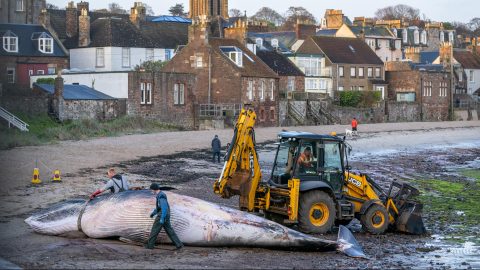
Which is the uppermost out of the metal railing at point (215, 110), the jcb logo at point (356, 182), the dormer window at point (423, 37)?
the dormer window at point (423, 37)

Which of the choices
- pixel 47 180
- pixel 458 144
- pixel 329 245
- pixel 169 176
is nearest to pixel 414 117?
pixel 458 144

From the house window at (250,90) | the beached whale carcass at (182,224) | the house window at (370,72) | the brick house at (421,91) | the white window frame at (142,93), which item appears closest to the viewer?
the beached whale carcass at (182,224)

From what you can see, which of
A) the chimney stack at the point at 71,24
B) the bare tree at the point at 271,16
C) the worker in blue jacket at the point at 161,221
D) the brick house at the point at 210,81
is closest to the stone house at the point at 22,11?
the chimney stack at the point at 71,24

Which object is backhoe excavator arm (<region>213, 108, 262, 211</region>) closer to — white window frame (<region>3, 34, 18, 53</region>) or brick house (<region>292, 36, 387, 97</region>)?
white window frame (<region>3, 34, 18, 53</region>)

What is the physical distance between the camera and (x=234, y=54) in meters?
64.9

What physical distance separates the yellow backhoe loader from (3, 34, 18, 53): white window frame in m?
46.1

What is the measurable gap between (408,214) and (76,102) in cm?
3249

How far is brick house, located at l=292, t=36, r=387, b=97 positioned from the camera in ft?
276

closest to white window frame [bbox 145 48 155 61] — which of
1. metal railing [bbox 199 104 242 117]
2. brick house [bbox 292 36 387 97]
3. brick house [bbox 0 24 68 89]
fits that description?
brick house [bbox 0 24 68 89]

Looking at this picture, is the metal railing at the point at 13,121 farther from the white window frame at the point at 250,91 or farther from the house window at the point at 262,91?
the house window at the point at 262,91

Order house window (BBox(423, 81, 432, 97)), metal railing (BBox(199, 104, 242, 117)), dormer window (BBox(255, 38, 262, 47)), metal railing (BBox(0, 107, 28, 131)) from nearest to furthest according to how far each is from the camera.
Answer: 1. metal railing (BBox(0, 107, 28, 131))
2. metal railing (BBox(199, 104, 242, 117))
3. dormer window (BBox(255, 38, 262, 47))
4. house window (BBox(423, 81, 432, 97))

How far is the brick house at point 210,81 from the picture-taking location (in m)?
61.5

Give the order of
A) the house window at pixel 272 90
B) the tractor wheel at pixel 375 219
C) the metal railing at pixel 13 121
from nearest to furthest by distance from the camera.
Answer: the tractor wheel at pixel 375 219, the metal railing at pixel 13 121, the house window at pixel 272 90

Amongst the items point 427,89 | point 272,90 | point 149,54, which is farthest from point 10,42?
point 427,89
